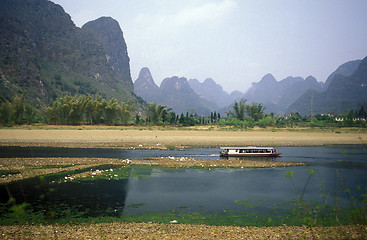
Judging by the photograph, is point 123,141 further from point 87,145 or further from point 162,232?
point 162,232

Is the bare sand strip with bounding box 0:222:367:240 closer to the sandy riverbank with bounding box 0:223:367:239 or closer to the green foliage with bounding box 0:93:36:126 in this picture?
the sandy riverbank with bounding box 0:223:367:239

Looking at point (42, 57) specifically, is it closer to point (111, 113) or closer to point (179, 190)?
point (111, 113)

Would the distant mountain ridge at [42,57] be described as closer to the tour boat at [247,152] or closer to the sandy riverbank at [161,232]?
the tour boat at [247,152]

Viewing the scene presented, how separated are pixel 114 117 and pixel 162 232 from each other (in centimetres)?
5862

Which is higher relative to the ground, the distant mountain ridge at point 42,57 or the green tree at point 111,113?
the distant mountain ridge at point 42,57

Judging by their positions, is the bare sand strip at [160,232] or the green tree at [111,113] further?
the green tree at [111,113]

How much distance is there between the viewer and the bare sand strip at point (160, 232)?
31.2 ft

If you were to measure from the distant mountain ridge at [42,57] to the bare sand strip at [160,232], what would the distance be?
75.3m

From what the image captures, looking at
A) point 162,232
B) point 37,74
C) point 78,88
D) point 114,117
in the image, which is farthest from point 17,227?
point 78,88

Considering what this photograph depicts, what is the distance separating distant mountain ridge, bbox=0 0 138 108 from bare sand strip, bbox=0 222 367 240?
75339mm

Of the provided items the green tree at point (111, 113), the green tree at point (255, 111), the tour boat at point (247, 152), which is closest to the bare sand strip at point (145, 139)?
the tour boat at point (247, 152)

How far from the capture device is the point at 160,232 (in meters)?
10.2

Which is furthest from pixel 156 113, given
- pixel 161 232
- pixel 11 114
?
pixel 161 232

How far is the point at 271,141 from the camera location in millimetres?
46500
